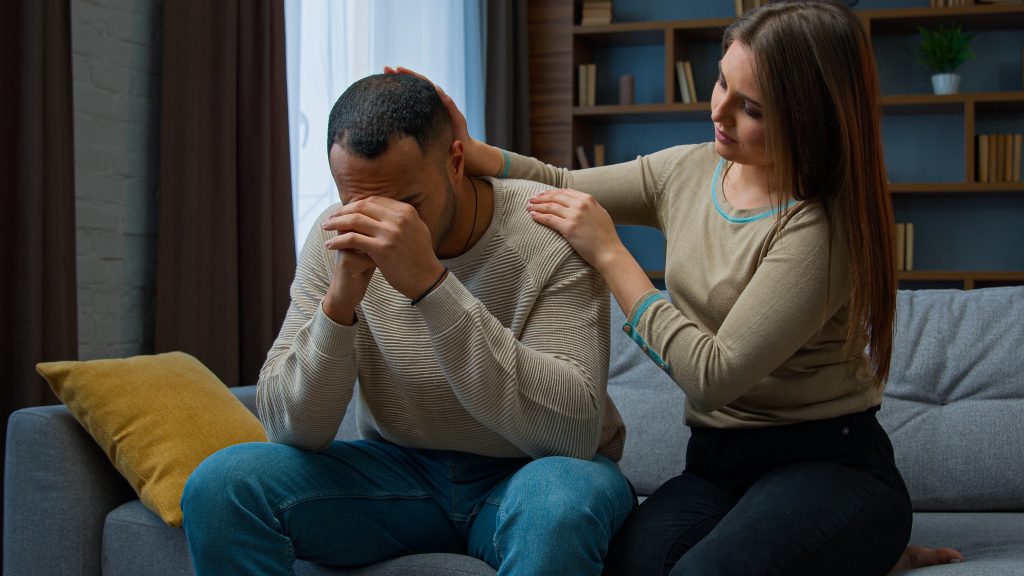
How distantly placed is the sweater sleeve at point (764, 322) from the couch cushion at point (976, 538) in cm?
39

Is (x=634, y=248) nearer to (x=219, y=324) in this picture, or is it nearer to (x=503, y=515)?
(x=219, y=324)

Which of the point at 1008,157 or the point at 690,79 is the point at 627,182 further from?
the point at 1008,157

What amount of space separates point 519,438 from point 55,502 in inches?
35.8

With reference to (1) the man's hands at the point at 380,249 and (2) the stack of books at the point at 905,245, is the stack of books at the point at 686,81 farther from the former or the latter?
(1) the man's hands at the point at 380,249

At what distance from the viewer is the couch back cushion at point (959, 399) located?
198 cm

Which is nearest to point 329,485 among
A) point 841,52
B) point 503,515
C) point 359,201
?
point 503,515

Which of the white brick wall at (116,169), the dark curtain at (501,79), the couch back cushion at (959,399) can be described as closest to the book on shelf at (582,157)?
the dark curtain at (501,79)

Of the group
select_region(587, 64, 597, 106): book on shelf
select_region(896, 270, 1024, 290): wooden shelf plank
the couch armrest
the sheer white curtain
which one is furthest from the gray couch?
select_region(587, 64, 597, 106): book on shelf

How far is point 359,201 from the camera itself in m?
1.33

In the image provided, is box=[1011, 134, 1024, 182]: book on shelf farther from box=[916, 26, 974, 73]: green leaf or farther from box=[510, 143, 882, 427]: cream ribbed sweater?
box=[510, 143, 882, 427]: cream ribbed sweater

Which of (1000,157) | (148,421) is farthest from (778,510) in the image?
(1000,157)

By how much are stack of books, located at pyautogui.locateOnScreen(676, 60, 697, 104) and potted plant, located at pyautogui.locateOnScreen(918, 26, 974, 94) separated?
1.02m

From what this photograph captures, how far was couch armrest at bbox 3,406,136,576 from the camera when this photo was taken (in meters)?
1.77

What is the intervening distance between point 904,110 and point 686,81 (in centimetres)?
100
